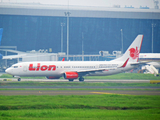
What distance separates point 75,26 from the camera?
134 meters

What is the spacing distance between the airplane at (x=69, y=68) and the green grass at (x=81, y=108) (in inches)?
869

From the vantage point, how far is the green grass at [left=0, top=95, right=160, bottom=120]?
20375 millimetres

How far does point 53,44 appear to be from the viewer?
441 ft

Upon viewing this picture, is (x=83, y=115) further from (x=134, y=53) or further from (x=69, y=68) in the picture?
(x=134, y=53)

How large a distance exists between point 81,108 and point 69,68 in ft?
94.8

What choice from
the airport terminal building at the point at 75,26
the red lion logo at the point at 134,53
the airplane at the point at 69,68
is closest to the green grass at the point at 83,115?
the airplane at the point at 69,68

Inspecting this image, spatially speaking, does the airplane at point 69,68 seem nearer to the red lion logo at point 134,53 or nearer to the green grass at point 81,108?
the red lion logo at point 134,53

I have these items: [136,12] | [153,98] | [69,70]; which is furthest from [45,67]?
[136,12]

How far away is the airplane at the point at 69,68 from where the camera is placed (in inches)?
1999

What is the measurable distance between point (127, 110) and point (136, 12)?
120m

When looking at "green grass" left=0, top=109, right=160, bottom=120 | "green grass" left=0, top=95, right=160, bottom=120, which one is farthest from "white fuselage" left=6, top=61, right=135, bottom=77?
"green grass" left=0, top=109, right=160, bottom=120

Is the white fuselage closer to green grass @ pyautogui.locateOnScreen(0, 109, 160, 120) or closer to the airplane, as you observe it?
the airplane

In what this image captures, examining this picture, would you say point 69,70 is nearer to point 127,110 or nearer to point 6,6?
point 127,110

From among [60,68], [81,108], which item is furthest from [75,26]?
[81,108]
